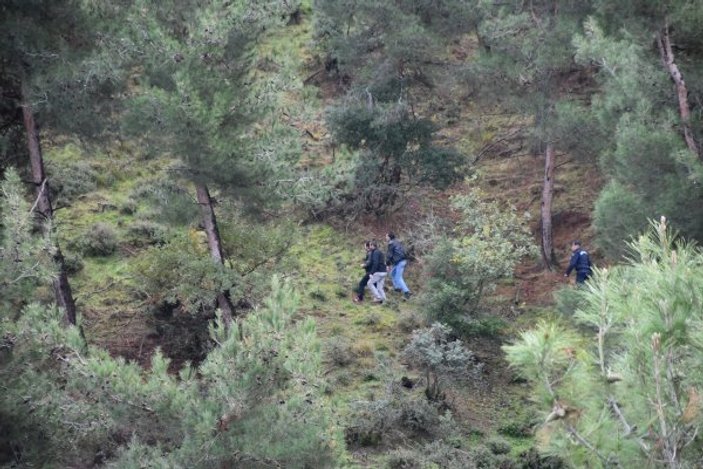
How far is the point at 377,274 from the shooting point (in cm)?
1702

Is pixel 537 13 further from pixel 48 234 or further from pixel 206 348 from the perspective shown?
pixel 48 234

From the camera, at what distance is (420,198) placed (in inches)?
898

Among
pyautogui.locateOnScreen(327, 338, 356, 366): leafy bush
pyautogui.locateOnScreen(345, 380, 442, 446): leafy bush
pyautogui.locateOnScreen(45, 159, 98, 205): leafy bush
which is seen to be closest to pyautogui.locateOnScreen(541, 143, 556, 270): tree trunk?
Answer: pyautogui.locateOnScreen(327, 338, 356, 366): leafy bush

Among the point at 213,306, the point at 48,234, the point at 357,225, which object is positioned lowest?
the point at 357,225

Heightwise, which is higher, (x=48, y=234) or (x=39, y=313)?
(x=48, y=234)

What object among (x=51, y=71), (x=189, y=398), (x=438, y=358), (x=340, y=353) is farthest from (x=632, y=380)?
(x=340, y=353)

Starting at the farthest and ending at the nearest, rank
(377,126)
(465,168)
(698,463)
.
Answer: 1. (465,168)
2. (377,126)
3. (698,463)

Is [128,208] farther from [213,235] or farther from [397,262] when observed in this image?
[213,235]

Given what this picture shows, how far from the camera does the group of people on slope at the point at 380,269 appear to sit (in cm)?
1694

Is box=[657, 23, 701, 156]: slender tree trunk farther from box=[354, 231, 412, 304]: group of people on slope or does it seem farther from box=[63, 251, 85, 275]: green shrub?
box=[63, 251, 85, 275]: green shrub

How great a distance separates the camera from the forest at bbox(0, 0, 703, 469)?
6047mm

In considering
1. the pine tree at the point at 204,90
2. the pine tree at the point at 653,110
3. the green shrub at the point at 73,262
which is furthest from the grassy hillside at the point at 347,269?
the pine tree at the point at 653,110

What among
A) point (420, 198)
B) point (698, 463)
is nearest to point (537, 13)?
point (420, 198)

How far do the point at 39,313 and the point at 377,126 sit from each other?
12.0 meters
